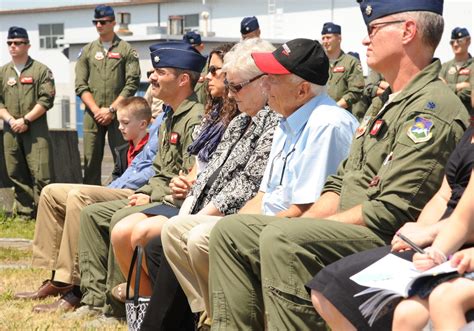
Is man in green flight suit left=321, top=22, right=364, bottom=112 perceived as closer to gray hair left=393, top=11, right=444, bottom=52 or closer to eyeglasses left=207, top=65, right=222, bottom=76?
eyeglasses left=207, top=65, right=222, bottom=76

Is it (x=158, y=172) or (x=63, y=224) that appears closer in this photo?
(x=158, y=172)

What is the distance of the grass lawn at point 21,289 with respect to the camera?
6.33m

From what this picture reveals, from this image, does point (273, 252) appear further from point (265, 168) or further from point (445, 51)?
point (445, 51)

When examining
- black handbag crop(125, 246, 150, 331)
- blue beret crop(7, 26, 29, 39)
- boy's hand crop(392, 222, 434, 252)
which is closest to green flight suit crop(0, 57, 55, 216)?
blue beret crop(7, 26, 29, 39)

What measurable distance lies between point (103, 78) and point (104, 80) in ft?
0.08

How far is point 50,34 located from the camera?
5038cm

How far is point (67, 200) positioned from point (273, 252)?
3.08 meters

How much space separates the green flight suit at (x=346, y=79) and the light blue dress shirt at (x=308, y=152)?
7.72m

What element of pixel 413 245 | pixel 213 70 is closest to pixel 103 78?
pixel 213 70

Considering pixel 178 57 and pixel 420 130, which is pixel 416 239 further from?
pixel 178 57

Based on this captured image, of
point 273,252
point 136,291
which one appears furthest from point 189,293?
point 273,252

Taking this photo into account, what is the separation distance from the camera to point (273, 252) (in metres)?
4.26

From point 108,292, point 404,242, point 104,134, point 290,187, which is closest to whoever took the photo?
point 404,242

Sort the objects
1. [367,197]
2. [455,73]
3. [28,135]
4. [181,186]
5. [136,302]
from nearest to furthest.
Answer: [367,197]
[136,302]
[181,186]
[28,135]
[455,73]
